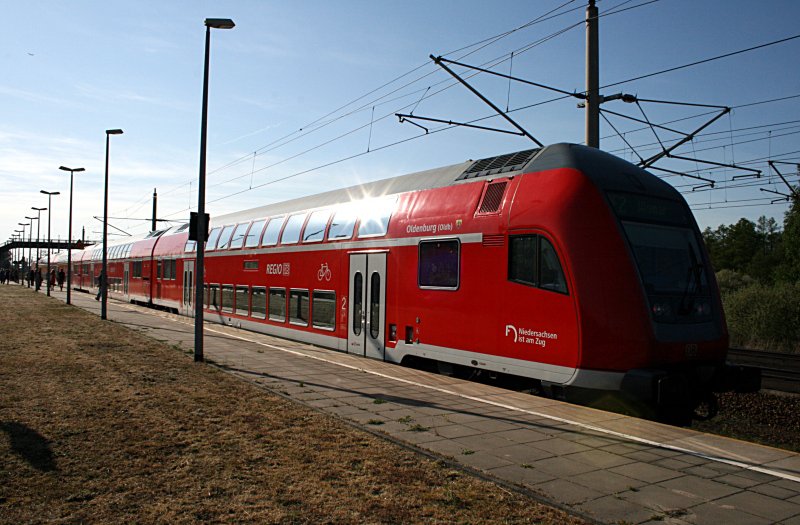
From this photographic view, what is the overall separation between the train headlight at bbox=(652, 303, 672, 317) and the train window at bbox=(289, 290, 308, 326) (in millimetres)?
8879

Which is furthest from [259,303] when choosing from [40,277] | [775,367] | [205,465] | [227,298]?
[40,277]

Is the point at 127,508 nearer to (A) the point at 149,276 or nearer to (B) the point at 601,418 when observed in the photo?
(B) the point at 601,418

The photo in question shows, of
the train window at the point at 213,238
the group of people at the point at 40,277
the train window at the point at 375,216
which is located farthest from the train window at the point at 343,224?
the group of people at the point at 40,277

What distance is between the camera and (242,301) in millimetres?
19188

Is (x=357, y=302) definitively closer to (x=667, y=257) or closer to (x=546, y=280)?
(x=546, y=280)

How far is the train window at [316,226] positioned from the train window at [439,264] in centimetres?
423

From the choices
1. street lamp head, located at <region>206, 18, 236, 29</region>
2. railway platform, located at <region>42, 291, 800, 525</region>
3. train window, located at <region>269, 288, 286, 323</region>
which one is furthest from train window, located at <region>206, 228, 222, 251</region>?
railway platform, located at <region>42, 291, 800, 525</region>

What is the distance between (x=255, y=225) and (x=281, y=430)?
12.5 metres

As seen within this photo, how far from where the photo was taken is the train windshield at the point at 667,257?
325 inches

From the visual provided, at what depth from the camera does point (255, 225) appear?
18.7 meters

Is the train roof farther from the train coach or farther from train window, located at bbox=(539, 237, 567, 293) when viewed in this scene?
train window, located at bbox=(539, 237, 567, 293)

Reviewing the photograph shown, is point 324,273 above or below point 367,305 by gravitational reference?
above

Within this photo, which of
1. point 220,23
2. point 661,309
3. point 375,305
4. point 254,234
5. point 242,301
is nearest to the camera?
point 661,309

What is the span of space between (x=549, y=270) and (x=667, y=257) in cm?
170
